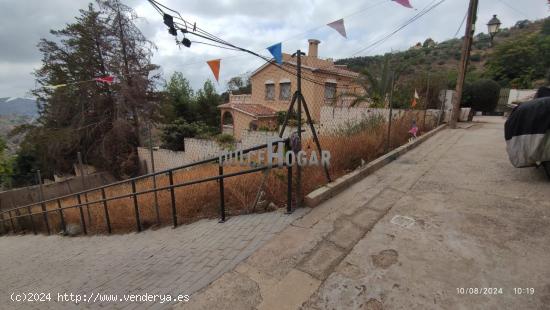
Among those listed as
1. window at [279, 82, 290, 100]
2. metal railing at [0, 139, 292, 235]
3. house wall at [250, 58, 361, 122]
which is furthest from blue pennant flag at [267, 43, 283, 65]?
window at [279, 82, 290, 100]

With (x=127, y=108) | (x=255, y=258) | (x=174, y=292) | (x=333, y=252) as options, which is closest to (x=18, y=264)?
(x=174, y=292)

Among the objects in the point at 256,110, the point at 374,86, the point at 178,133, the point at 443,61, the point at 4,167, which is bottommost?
the point at 4,167

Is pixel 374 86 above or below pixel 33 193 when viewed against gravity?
above

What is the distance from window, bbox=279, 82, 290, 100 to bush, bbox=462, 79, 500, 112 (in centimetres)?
1008

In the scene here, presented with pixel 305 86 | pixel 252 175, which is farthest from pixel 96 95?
pixel 252 175

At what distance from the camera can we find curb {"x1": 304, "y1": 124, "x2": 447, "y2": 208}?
3268 mm

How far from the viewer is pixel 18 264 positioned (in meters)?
4.76

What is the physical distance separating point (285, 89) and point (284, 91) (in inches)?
6.2

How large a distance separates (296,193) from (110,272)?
2538 mm

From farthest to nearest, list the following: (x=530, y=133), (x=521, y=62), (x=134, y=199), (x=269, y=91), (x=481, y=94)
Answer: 1. (x=521, y=62)
2. (x=269, y=91)
3. (x=481, y=94)
4. (x=134, y=199)
5. (x=530, y=133)

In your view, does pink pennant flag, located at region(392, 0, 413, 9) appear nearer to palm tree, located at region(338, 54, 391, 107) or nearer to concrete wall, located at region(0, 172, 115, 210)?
palm tree, located at region(338, 54, 391, 107)

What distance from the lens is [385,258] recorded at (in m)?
2.10

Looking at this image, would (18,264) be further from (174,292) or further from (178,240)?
(174,292)
